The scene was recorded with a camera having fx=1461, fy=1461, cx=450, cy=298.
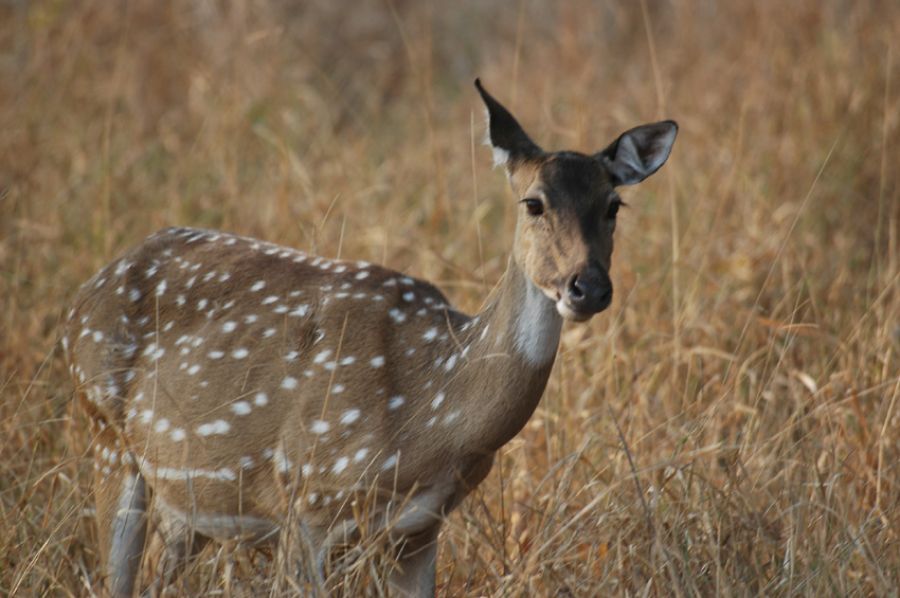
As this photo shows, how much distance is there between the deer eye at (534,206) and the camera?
4.04m

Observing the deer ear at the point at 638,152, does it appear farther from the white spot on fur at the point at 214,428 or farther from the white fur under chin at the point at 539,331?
the white spot on fur at the point at 214,428

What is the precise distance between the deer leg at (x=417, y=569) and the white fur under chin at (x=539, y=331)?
608 mm

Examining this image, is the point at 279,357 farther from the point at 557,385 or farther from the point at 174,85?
the point at 174,85

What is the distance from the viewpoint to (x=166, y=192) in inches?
290

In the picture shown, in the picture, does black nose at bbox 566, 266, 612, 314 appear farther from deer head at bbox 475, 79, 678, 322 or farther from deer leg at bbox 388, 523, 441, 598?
deer leg at bbox 388, 523, 441, 598

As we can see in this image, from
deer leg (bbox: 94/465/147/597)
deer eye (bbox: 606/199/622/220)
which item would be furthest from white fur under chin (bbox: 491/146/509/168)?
deer leg (bbox: 94/465/147/597)

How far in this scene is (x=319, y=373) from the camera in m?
4.27

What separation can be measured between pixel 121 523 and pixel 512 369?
4.53 ft

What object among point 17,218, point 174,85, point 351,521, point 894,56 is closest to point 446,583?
point 351,521

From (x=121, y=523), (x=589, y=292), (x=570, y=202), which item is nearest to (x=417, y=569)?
(x=121, y=523)

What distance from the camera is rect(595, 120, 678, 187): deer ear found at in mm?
4230

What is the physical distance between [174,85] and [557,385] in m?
4.84

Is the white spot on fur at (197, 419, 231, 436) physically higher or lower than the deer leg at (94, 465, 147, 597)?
higher

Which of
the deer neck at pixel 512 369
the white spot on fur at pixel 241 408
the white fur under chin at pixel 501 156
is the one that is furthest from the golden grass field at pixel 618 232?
the white fur under chin at pixel 501 156
